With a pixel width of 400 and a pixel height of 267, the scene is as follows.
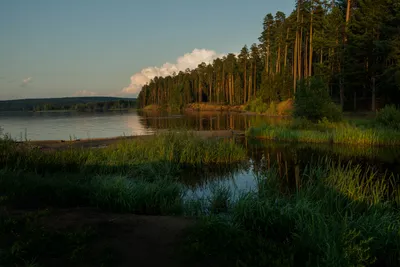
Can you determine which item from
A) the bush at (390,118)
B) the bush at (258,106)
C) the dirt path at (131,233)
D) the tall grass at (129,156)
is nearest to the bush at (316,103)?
the bush at (390,118)

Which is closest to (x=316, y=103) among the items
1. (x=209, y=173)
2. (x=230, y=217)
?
(x=209, y=173)

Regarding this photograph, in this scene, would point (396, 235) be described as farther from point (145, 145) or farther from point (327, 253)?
point (145, 145)

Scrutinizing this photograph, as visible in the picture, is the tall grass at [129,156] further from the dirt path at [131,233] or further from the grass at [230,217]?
the dirt path at [131,233]

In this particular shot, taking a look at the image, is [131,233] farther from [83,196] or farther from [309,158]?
[309,158]

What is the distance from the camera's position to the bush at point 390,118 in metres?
24.7

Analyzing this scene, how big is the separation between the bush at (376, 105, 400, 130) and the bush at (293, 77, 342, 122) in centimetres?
379

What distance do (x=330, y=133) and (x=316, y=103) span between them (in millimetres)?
5044

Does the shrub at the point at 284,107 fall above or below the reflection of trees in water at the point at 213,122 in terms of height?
above

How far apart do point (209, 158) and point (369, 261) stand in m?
12.7

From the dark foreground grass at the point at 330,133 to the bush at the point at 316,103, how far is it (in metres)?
1.23

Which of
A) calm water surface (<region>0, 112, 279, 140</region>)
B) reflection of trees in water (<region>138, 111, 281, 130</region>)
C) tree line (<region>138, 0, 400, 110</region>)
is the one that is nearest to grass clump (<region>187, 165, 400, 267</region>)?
calm water surface (<region>0, 112, 279, 140</region>)

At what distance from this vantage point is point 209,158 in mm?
17875

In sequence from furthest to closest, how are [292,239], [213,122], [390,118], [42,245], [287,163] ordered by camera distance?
[213,122] < [390,118] < [287,163] < [292,239] < [42,245]

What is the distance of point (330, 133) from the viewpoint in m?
24.8
